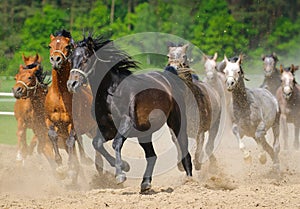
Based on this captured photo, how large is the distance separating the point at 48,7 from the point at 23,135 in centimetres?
1485

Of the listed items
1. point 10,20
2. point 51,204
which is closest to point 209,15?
point 10,20

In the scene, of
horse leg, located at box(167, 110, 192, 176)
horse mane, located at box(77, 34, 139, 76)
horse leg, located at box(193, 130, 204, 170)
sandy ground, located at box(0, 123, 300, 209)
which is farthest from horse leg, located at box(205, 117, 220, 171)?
horse mane, located at box(77, 34, 139, 76)

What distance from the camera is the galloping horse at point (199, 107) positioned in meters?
9.28

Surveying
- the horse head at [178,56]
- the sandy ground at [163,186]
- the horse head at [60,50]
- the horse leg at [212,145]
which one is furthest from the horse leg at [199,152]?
the horse head at [60,50]

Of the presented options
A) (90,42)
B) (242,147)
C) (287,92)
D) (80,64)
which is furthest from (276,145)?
(80,64)

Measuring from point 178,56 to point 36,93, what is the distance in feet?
7.21

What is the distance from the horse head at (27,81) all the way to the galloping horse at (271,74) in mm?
6238

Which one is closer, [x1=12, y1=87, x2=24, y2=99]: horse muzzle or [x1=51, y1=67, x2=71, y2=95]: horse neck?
[x1=51, y1=67, x2=71, y2=95]: horse neck

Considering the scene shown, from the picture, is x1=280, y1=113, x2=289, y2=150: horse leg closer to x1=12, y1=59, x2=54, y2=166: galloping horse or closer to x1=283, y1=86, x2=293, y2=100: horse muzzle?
x1=283, y1=86, x2=293, y2=100: horse muzzle

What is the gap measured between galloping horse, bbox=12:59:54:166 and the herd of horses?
0.05 feet

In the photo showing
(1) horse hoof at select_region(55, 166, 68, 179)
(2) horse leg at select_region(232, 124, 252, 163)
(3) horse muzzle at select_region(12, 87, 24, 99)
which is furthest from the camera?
(2) horse leg at select_region(232, 124, 252, 163)

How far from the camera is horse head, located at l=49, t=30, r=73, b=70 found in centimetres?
787

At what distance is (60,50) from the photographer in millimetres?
7961

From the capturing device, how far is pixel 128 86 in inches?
283
